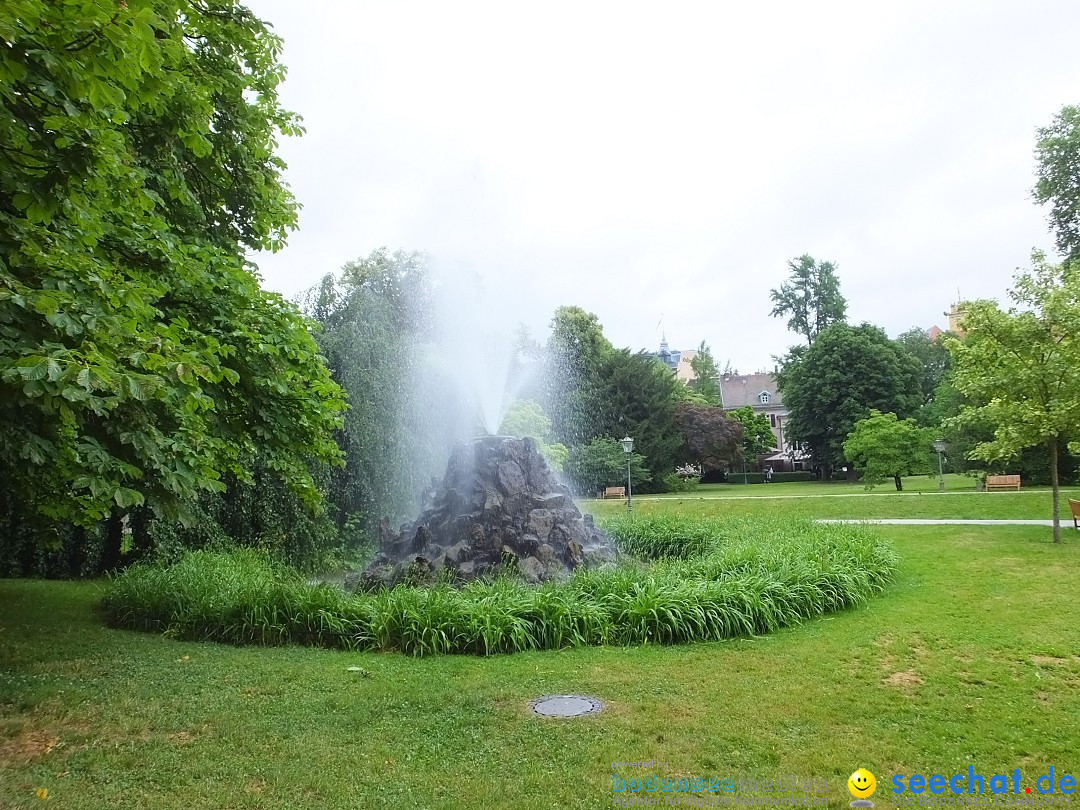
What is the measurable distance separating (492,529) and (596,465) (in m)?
22.8

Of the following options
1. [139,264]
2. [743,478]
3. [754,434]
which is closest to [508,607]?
[139,264]

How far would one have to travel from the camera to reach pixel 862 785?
387 centimetres

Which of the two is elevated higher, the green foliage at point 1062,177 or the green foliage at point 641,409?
the green foliage at point 1062,177

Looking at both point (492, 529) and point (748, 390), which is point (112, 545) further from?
point (748, 390)

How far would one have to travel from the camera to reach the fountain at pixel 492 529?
11.4 m

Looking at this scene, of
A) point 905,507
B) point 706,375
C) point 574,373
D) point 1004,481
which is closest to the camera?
point 905,507

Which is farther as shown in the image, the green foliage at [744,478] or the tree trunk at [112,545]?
the green foliage at [744,478]

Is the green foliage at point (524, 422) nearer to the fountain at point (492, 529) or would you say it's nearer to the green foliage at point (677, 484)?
the fountain at point (492, 529)

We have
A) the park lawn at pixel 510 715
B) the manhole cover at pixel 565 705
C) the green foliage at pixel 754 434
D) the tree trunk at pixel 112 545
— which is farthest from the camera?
the green foliage at pixel 754 434

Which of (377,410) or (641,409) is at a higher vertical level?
(641,409)

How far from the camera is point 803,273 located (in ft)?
179

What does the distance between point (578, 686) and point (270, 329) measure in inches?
196

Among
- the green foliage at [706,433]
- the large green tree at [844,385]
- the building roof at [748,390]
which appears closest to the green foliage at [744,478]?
the large green tree at [844,385]

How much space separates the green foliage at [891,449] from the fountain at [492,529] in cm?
1805
